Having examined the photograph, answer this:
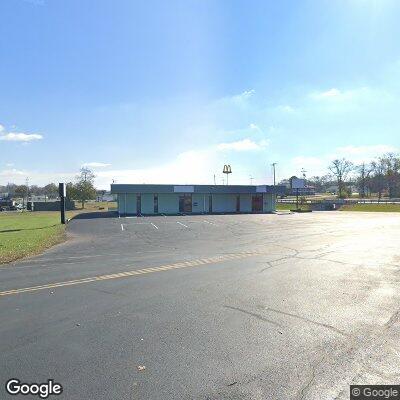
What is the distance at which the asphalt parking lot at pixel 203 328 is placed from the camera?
4.55 meters

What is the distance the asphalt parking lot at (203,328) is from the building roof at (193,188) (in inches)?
1269

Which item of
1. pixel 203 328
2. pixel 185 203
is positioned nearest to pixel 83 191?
pixel 185 203

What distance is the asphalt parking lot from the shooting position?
455 cm

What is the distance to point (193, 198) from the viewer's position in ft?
163

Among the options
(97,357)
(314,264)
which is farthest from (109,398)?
(314,264)

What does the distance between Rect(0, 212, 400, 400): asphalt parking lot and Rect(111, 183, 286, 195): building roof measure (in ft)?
106

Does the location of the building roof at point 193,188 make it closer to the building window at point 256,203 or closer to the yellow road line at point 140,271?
the building window at point 256,203

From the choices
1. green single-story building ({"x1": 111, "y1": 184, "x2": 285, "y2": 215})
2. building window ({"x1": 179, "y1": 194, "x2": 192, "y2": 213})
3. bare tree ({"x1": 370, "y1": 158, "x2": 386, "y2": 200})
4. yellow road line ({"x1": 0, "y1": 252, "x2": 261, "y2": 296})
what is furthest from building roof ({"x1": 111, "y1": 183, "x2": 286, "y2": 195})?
bare tree ({"x1": 370, "y1": 158, "x2": 386, "y2": 200})

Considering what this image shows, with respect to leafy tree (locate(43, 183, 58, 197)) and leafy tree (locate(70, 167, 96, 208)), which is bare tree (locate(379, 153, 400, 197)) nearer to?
leafy tree (locate(70, 167, 96, 208))

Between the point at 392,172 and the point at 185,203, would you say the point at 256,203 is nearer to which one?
the point at 185,203

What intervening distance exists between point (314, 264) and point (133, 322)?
7848 mm

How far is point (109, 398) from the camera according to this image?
4156mm

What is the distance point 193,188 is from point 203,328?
4190 cm

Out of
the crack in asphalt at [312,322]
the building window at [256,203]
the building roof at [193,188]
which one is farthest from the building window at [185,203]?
the crack in asphalt at [312,322]
